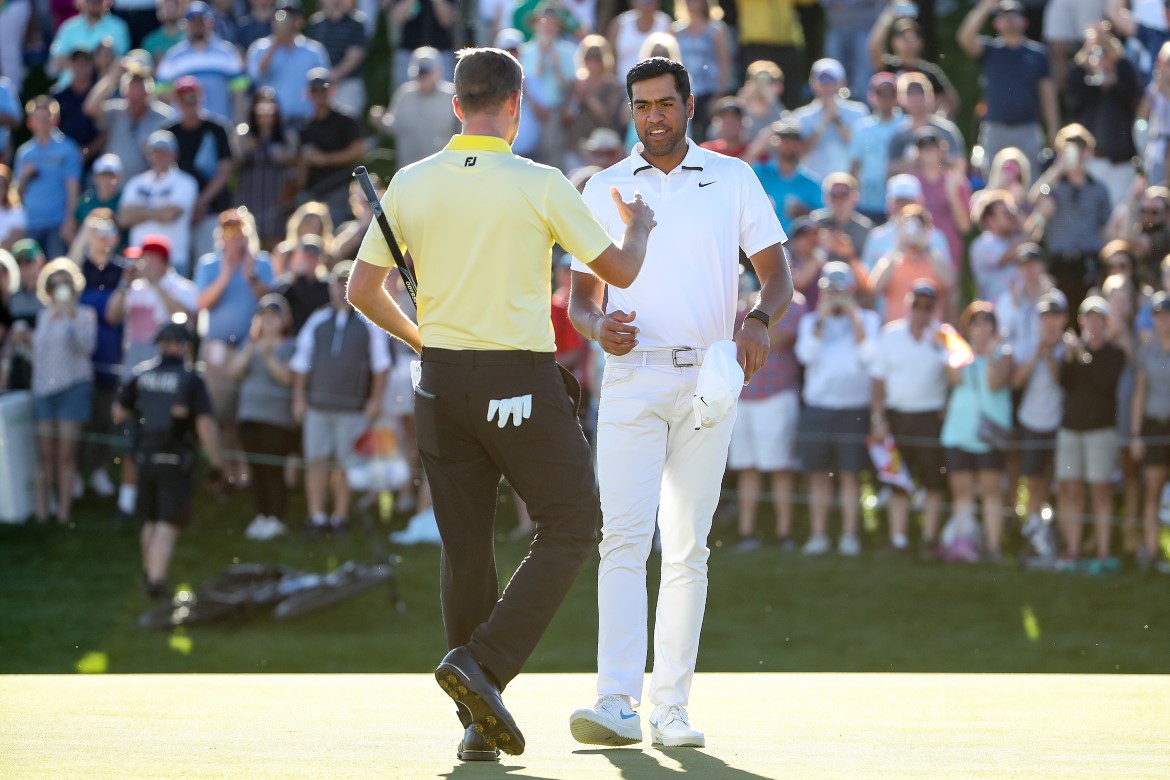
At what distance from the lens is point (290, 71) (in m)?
17.4

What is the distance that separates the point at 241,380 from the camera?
14.2 meters

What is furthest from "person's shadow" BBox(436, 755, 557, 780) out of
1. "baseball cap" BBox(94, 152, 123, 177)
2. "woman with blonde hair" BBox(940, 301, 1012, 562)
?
"baseball cap" BBox(94, 152, 123, 177)

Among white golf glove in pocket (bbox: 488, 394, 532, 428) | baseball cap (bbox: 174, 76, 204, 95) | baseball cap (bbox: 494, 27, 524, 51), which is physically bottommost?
white golf glove in pocket (bbox: 488, 394, 532, 428)

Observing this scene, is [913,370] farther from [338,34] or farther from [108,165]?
[338,34]

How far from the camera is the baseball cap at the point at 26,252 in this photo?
1510 cm

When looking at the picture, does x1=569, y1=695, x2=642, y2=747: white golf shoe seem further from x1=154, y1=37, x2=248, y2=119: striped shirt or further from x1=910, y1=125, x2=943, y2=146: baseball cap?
x1=154, y1=37, x2=248, y2=119: striped shirt

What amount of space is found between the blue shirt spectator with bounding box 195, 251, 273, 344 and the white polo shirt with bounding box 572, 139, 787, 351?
8.57 meters

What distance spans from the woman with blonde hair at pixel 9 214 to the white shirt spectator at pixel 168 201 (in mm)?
901

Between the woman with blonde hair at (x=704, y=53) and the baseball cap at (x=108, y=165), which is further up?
the woman with blonde hair at (x=704, y=53)

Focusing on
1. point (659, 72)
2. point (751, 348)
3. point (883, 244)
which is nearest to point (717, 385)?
point (751, 348)

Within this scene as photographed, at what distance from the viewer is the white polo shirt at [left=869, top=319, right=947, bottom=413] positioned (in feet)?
43.5

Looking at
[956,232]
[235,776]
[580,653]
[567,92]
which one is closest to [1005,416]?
[956,232]

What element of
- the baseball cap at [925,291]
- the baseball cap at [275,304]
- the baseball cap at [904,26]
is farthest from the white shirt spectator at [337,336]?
the baseball cap at [904,26]

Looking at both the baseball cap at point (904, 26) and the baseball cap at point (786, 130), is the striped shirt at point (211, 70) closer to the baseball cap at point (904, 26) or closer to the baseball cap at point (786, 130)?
the baseball cap at point (786, 130)
